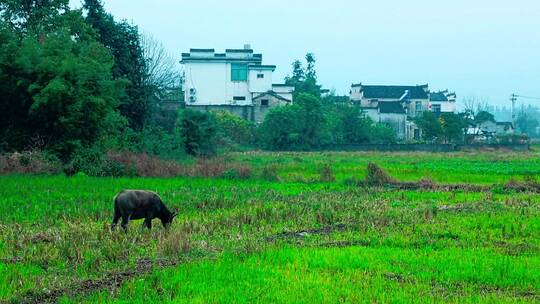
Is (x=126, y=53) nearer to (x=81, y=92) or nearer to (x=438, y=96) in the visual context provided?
(x=81, y=92)

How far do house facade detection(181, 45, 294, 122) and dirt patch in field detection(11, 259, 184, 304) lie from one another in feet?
166

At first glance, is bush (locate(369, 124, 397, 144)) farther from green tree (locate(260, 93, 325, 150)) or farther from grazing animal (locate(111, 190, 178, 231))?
grazing animal (locate(111, 190, 178, 231))

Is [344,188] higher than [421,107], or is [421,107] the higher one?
[421,107]

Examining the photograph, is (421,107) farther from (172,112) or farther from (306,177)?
(306,177)

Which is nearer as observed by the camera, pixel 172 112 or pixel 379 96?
pixel 172 112

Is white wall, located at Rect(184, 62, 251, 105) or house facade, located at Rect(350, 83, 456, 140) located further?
house facade, located at Rect(350, 83, 456, 140)

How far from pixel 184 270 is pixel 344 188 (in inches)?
551

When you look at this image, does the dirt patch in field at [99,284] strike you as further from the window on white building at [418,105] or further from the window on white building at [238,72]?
the window on white building at [418,105]

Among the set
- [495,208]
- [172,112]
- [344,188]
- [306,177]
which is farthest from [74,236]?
[172,112]

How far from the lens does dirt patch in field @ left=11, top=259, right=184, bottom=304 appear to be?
727 centimetres

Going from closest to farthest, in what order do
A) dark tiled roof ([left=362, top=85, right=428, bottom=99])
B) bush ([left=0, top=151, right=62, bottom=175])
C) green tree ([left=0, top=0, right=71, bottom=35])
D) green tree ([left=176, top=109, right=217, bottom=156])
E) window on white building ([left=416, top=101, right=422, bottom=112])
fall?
1. bush ([left=0, top=151, right=62, bottom=175])
2. green tree ([left=0, top=0, right=71, bottom=35])
3. green tree ([left=176, top=109, right=217, bottom=156])
4. dark tiled roof ([left=362, top=85, right=428, bottom=99])
5. window on white building ([left=416, top=101, right=422, bottom=112])

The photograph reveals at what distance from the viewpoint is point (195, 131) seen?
3750 cm

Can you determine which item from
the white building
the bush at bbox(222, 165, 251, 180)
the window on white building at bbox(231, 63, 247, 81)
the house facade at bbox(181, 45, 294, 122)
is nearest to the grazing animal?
the bush at bbox(222, 165, 251, 180)

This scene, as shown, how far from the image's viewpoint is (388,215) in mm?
14641
